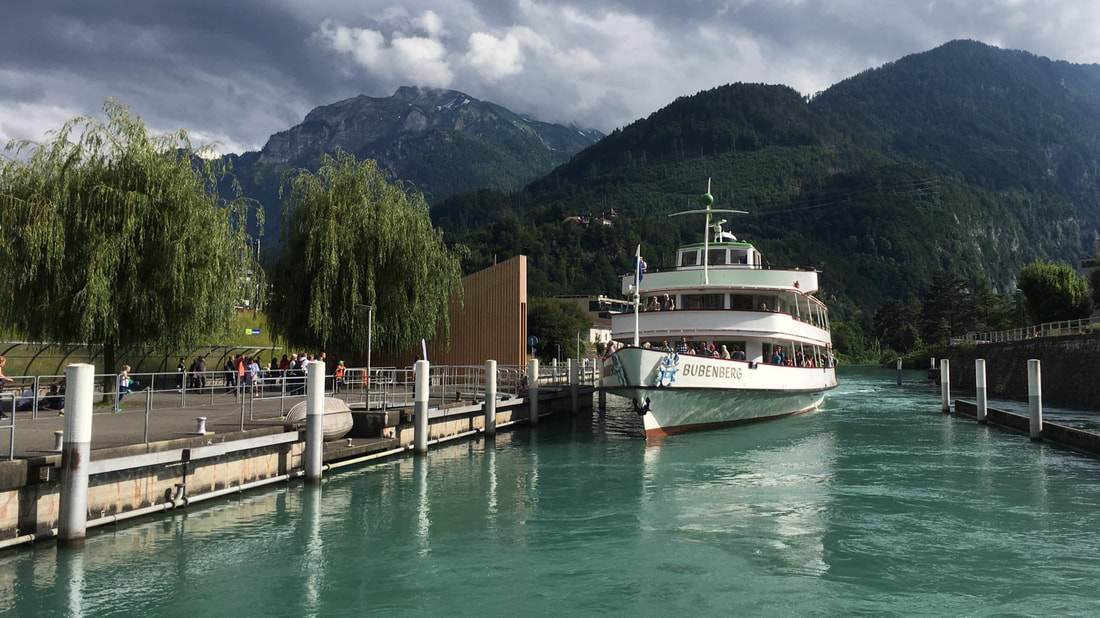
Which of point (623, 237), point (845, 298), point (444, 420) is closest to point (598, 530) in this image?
point (444, 420)

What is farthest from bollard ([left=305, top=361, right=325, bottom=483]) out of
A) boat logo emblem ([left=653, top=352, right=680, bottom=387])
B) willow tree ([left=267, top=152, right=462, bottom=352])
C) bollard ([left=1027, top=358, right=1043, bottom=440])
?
bollard ([left=1027, top=358, right=1043, bottom=440])

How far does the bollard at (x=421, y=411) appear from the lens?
18.6 metres

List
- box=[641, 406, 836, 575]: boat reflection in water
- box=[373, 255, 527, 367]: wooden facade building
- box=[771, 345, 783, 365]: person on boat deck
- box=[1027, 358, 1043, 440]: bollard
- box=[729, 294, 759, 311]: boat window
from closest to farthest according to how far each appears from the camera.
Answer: box=[641, 406, 836, 575]: boat reflection in water < box=[1027, 358, 1043, 440]: bollard < box=[771, 345, 783, 365]: person on boat deck < box=[729, 294, 759, 311]: boat window < box=[373, 255, 527, 367]: wooden facade building

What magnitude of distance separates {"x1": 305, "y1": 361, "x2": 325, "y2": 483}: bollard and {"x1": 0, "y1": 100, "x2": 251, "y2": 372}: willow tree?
21.7 feet

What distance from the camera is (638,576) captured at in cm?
958

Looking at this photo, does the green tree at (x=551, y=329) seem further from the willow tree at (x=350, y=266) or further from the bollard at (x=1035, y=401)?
the bollard at (x=1035, y=401)

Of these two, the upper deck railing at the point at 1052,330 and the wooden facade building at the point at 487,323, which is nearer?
the wooden facade building at the point at 487,323

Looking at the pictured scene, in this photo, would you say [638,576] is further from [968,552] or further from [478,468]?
[478,468]

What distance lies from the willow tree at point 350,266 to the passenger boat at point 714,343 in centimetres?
774

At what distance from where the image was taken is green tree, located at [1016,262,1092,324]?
2744 inches

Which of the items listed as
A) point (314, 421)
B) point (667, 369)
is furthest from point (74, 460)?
point (667, 369)

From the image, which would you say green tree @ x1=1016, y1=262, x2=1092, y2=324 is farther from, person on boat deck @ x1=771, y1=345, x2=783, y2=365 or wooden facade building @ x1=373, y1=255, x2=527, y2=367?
wooden facade building @ x1=373, y1=255, x2=527, y2=367

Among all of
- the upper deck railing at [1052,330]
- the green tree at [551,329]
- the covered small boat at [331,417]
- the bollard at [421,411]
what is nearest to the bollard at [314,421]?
the covered small boat at [331,417]

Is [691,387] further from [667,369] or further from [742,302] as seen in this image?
[742,302]
